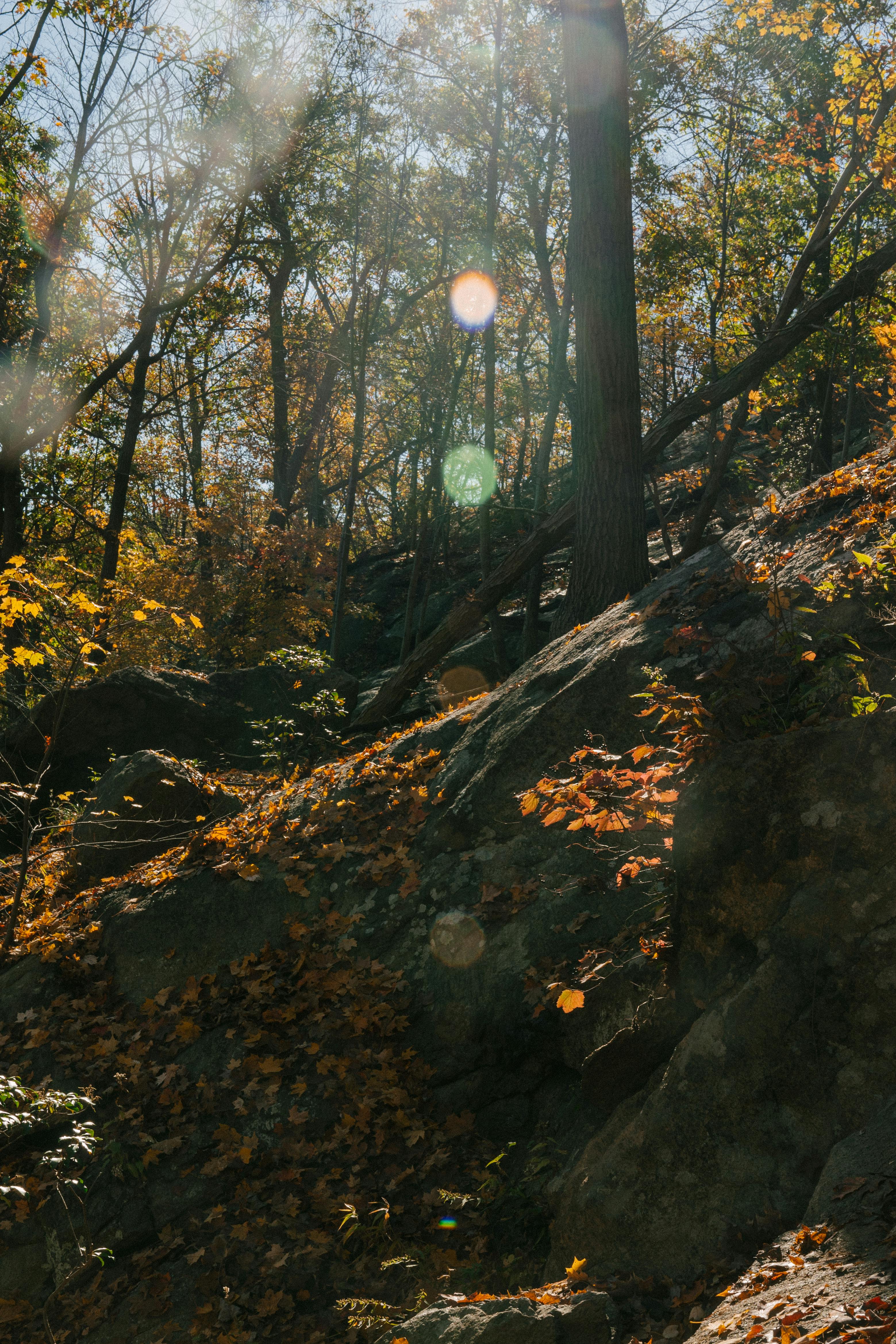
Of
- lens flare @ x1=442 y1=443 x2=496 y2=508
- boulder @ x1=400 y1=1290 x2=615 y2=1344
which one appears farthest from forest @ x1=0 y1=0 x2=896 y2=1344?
lens flare @ x1=442 y1=443 x2=496 y2=508

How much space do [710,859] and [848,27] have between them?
13.0m

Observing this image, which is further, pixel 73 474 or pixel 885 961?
pixel 73 474

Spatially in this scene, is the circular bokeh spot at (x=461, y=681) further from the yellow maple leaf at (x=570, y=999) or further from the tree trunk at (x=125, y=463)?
the yellow maple leaf at (x=570, y=999)

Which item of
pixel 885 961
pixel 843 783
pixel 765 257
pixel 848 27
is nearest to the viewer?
pixel 885 961

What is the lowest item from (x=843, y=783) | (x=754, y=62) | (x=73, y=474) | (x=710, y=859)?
(x=710, y=859)

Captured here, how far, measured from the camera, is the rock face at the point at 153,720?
36.0 ft

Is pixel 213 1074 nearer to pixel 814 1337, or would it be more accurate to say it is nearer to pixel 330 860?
pixel 330 860

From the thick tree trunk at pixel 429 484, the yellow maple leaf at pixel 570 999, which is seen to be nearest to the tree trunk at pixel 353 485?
→ the thick tree trunk at pixel 429 484

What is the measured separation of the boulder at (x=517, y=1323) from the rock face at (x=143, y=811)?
5475 millimetres

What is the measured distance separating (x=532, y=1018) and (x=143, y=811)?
467 cm

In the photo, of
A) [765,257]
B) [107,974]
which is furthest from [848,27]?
[107,974]

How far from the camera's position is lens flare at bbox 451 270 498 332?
55.3 ft

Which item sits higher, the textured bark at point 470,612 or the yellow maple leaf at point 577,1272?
the textured bark at point 470,612

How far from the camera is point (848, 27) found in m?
11.8
